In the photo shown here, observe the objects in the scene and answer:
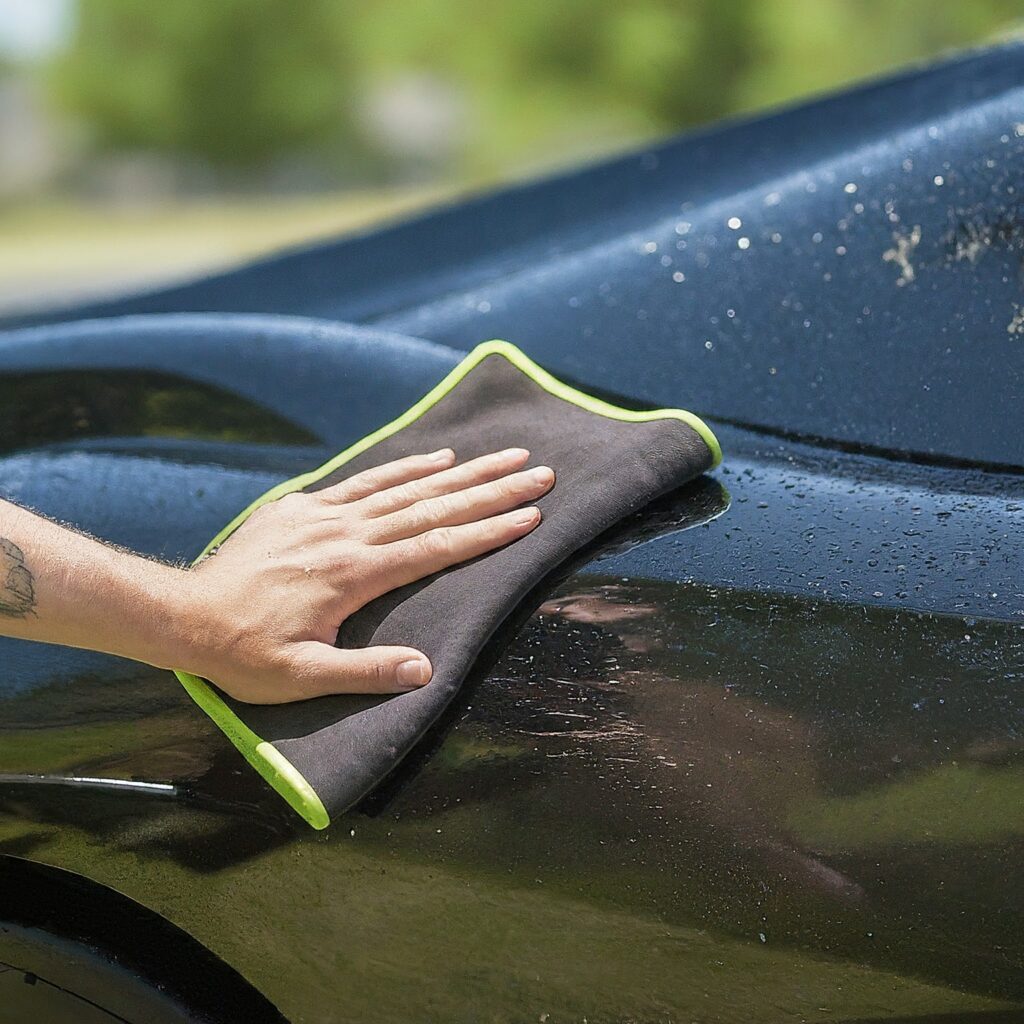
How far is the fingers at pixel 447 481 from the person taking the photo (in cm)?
141

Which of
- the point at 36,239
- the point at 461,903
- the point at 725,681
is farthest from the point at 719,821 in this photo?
the point at 36,239

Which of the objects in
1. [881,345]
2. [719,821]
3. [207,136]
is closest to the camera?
[719,821]

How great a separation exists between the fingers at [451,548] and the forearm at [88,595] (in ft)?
0.74

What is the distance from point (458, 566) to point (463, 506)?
3.1 inches

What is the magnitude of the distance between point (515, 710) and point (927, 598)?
44cm

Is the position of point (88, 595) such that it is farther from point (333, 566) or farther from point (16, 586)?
point (333, 566)

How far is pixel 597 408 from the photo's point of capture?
4.98 feet

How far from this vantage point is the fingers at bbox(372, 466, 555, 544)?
1.37 metres

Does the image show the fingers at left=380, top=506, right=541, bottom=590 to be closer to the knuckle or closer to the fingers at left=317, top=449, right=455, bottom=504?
the knuckle

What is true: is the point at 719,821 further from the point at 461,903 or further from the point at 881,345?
the point at 881,345

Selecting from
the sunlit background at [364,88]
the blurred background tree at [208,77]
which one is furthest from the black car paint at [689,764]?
the blurred background tree at [208,77]

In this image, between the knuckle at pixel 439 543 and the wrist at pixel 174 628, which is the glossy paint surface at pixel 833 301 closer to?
the knuckle at pixel 439 543

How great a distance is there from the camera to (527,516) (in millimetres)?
1341

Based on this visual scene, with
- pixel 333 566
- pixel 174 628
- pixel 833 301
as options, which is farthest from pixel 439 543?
pixel 833 301
